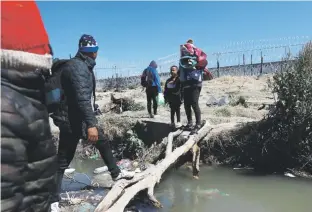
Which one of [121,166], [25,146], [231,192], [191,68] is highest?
[191,68]

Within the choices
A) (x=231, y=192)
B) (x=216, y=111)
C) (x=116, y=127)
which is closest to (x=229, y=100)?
(x=216, y=111)

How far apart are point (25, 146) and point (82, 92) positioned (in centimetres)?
248

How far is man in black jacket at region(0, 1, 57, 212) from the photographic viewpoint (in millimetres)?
1357

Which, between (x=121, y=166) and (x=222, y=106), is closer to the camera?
(x=121, y=166)

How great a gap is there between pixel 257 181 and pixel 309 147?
1050 mm

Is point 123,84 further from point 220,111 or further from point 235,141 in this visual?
point 235,141

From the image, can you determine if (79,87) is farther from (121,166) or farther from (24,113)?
(121,166)

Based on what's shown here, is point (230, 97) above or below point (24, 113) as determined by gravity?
below

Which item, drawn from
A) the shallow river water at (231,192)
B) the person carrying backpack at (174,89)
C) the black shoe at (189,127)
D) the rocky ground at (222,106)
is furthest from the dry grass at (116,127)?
the shallow river water at (231,192)

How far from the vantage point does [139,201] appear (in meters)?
4.89

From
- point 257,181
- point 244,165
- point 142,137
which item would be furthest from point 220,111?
point 257,181

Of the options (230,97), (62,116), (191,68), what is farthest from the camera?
(230,97)

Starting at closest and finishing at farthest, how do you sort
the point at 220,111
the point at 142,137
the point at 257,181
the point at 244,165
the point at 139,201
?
the point at 139,201 < the point at 257,181 < the point at 244,165 < the point at 142,137 < the point at 220,111

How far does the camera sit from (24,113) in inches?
55.9
